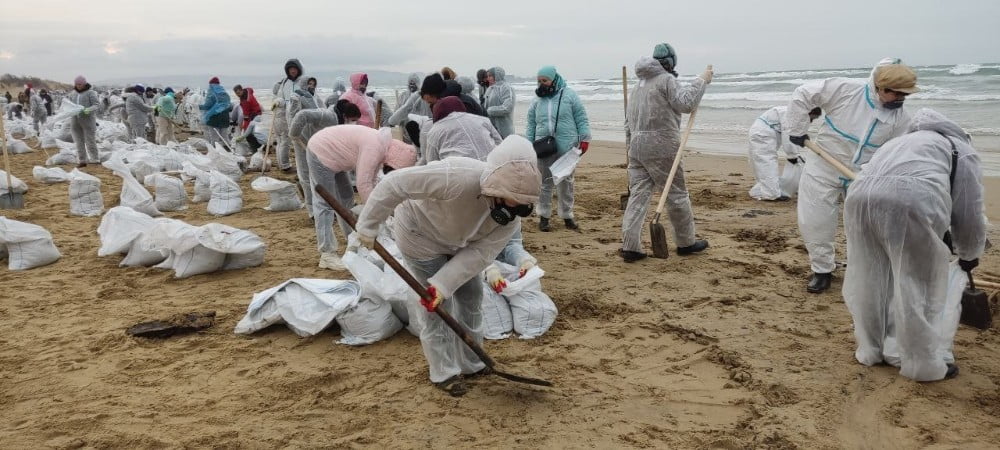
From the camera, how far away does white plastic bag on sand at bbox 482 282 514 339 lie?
3979 mm

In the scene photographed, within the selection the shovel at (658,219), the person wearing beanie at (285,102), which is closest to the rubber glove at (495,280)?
the shovel at (658,219)

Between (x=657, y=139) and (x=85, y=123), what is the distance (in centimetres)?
1042

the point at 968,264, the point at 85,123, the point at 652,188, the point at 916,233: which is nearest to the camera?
the point at 916,233

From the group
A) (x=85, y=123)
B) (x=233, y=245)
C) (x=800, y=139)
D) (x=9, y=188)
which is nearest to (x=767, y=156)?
(x=800, y=139)

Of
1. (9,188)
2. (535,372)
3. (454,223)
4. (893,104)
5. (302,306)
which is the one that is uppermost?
(893,104)

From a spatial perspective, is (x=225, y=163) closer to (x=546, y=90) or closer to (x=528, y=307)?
(x=546, y=90)

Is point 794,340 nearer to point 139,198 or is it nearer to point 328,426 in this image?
point 328,426

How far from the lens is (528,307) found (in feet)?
13.2

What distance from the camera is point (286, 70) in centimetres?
851

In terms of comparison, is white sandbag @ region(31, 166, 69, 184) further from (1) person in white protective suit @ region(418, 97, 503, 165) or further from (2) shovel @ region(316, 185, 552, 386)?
(2) shovel @ region(316, 185, 552, 386)

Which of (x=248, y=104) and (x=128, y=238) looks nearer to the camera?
(x=128, y=238)

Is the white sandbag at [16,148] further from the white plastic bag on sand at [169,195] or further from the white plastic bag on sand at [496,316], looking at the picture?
the white plastic bag on sand at [496,316]

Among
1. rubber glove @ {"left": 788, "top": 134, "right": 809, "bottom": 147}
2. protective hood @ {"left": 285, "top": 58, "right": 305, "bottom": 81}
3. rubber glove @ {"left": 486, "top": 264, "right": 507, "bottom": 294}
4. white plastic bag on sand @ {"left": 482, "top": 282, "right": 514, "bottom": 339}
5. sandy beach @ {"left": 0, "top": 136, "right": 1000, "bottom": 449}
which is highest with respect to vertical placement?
protective hood @ {"left": 285, "top": 58, "right": 305, "bottom": 81}

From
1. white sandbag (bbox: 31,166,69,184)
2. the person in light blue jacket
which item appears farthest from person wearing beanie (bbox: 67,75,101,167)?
the person in light blue jacket
